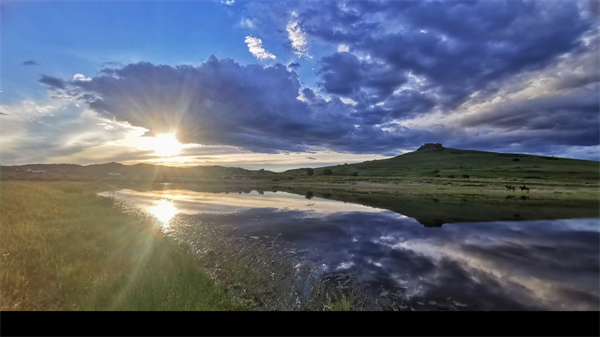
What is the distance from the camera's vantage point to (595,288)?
40.3ft

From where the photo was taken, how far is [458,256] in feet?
55.1

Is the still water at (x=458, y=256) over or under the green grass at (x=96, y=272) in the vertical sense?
under

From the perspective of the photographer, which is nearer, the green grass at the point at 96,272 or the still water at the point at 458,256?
the green grass at the point at 96,272

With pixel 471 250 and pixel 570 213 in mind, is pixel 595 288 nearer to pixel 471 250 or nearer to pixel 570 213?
pixel 471 250

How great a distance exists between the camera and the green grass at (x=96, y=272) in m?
9.03

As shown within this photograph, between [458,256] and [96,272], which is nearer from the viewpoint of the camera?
[96,272]

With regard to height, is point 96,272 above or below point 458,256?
above

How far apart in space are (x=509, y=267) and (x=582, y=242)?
10.7 meters

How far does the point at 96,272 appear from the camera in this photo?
11.2 meters

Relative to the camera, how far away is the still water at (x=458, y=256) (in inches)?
451

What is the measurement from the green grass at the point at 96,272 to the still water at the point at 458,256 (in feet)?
21.7

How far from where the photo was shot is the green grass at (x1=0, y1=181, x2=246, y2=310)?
9.03 metres

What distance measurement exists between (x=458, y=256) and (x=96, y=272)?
725 inches
